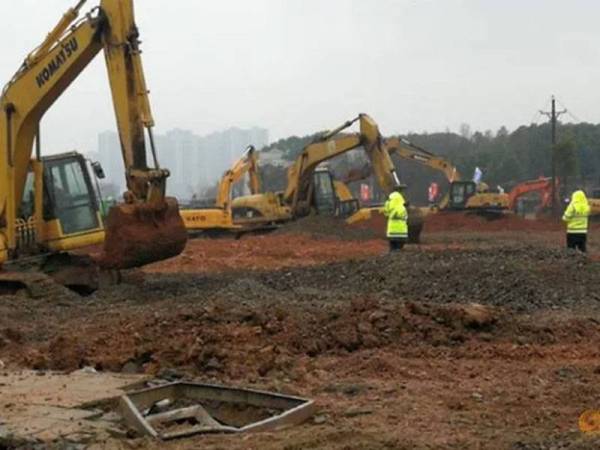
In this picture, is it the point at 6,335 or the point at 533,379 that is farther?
the point at 6,335

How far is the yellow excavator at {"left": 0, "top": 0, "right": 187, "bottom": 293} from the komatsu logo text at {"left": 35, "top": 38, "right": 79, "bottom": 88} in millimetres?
15

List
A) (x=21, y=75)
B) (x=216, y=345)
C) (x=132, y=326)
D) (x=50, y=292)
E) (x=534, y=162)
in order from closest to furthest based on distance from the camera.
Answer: (x=216, y=345)
(x=132, y=326)
(x=50, y=292)
(x=21, y=75)
(x=534, y=162)

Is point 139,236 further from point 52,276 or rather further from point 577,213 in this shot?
point 577,213

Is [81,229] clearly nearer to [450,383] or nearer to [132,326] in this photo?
[132,326]

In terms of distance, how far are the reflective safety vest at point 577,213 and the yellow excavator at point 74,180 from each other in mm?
7355

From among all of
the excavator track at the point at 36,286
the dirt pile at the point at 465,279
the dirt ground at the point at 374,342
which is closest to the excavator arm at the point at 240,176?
the dirt ground at the point at 374,342

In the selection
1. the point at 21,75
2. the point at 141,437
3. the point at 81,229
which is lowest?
the point at 141,437

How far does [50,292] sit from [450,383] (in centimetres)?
817

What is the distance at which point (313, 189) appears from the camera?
106ft

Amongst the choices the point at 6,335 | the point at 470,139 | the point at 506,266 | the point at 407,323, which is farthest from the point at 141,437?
the point at 470,139

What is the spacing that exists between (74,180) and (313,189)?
56.2ft

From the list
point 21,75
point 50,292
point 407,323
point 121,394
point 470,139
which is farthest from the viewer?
point 470,139

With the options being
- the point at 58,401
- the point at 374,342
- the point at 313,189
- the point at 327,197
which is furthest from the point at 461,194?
the point at 58,401

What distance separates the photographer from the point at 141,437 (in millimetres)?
6141
